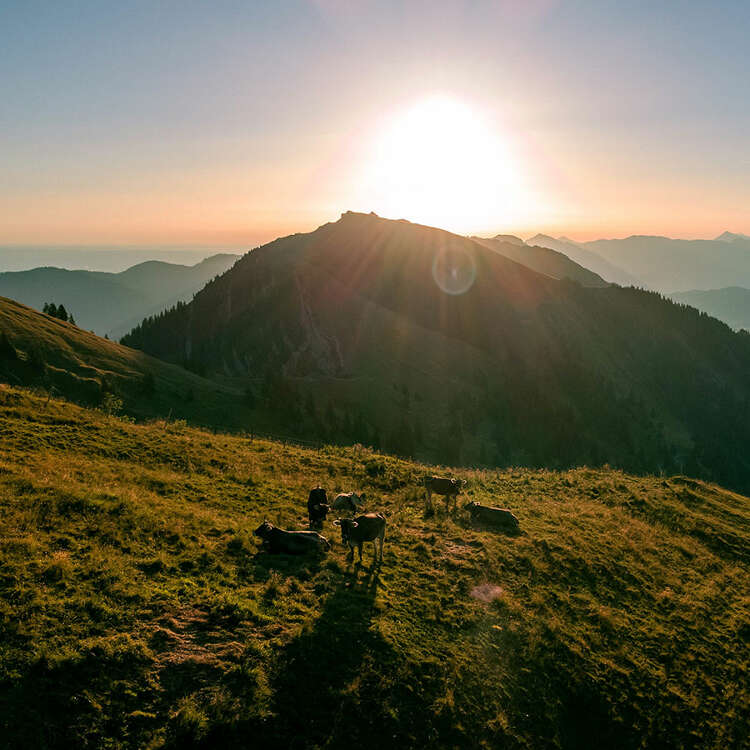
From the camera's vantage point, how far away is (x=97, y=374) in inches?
2211

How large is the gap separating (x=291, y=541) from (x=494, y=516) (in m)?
10.6

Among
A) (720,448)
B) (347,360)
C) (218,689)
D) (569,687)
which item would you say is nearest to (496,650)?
(569,687)

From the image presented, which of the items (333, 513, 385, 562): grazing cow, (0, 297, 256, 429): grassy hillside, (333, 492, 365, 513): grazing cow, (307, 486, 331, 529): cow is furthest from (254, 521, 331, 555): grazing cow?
(0, 297, 256, 429): grassy hillside

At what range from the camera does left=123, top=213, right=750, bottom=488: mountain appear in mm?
117500

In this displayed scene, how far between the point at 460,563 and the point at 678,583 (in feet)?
34.0

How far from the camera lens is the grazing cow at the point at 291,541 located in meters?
16.2

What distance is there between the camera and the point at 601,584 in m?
18.6

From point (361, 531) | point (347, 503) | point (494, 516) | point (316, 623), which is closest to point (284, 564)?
point (361, 531)

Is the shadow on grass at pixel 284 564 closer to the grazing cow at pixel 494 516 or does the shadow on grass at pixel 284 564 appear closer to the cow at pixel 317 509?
the cow at pixel 317 509

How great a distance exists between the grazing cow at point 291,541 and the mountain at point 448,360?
74173 millimetres

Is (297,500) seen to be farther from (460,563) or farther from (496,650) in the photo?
(496,650)

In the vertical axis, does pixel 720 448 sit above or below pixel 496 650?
below

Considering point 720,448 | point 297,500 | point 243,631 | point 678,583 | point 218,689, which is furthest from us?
point 720,448

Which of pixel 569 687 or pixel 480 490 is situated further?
pixel 480 490
